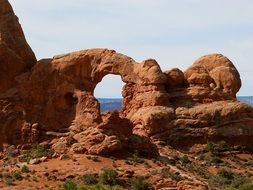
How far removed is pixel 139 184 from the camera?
42.8 metres

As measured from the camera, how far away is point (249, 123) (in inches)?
2199

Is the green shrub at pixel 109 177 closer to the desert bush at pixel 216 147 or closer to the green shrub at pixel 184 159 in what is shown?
the green shrub at pixel 184 159

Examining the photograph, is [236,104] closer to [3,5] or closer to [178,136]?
[178,136]

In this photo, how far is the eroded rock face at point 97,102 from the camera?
54.9 meters

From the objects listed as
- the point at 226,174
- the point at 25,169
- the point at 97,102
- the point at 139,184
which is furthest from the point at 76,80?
the point at 139,184

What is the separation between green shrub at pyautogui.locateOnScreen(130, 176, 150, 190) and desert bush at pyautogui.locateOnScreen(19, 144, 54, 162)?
895 cm

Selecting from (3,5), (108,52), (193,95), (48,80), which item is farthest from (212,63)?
(3,5)

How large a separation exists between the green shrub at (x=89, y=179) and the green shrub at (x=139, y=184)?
2.16 m

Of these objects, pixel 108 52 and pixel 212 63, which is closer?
pixel 108 52

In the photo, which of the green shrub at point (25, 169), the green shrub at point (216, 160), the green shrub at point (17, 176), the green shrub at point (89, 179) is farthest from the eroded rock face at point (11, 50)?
the green shrub at point (216, 160)

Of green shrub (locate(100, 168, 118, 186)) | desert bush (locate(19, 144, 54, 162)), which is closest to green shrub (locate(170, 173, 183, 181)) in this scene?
green shrub (locate(100, 168, 118, 186))

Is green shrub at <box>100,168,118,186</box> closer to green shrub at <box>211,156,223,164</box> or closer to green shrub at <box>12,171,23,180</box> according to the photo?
green shrub at <box>12,171,23,180</box>

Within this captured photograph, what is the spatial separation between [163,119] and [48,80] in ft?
30.8

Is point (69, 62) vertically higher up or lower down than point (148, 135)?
higher up
